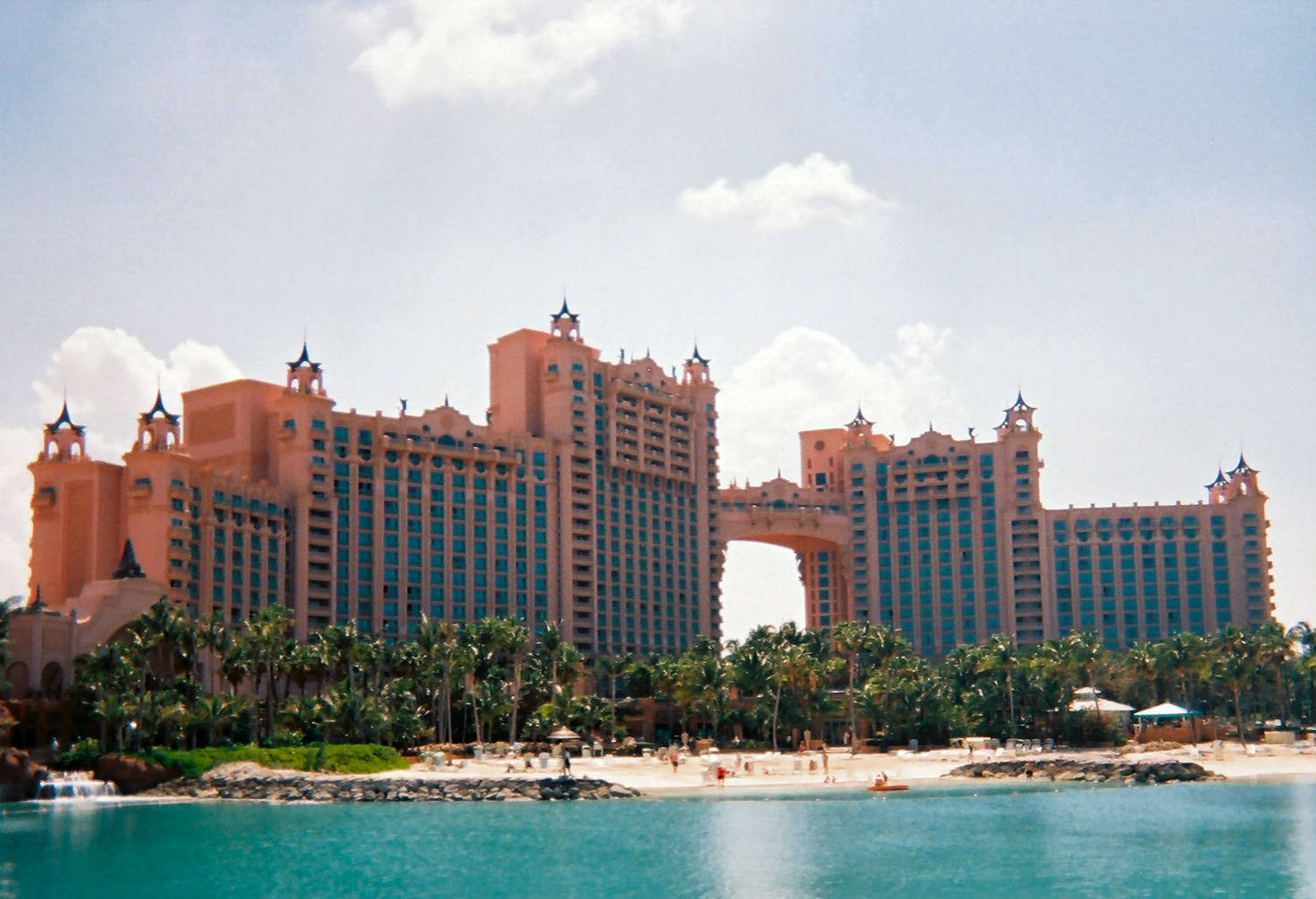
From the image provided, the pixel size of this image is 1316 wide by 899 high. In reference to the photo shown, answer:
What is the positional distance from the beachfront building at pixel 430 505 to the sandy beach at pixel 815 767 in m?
40.8

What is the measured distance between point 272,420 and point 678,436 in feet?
179

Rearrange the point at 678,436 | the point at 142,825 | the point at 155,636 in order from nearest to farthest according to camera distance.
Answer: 1. the point at 142,825
2. the point at 155,636
3. the point at 678,436

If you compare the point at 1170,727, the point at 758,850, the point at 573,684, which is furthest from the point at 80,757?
the point at 1170,727

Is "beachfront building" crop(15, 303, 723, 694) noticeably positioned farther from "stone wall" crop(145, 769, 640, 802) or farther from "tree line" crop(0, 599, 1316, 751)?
"stone wall" crop(145, 769, 640, 802)

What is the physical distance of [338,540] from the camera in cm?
15925

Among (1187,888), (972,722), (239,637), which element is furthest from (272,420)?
(1187,888)

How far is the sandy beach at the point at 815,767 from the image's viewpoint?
352 ft

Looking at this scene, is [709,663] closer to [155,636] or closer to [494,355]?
[155,636]

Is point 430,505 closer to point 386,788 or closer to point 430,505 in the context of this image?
point 430,505

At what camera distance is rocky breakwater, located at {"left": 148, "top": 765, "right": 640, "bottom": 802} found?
97.4m

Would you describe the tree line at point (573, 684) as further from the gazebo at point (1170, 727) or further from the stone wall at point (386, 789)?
the stone wall at point (386, 789)

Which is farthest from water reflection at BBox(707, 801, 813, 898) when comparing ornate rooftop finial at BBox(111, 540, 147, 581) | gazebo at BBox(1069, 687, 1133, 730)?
ornate rooftop finial at BBox(111, 540, 147, 581)

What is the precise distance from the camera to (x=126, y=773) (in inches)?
3900

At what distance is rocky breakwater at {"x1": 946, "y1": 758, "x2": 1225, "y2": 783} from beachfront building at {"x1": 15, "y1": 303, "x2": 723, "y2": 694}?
226 feet
